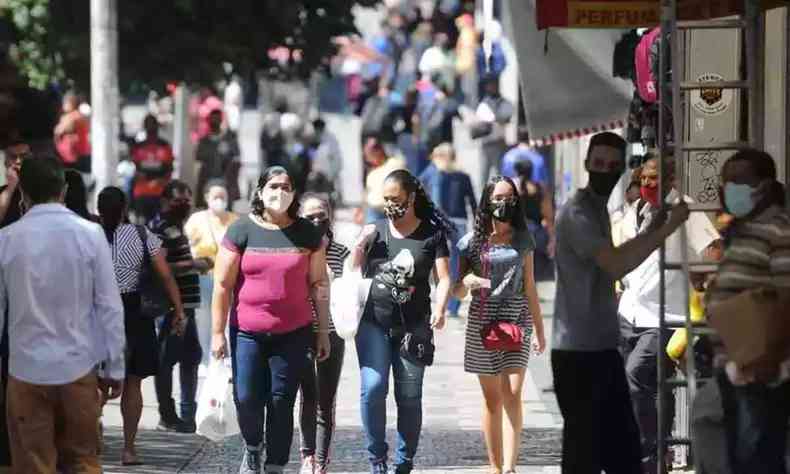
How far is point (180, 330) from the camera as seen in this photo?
51.0ft

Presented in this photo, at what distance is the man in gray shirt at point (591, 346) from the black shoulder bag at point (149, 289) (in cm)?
463

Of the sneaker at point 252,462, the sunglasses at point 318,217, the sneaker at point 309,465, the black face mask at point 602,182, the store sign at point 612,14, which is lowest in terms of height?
the sneaker at point 309,465

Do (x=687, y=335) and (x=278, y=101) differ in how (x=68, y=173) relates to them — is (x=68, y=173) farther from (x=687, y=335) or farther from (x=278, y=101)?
(x=278, y=101)

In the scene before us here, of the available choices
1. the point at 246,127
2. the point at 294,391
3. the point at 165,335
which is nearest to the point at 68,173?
the point at 294,391

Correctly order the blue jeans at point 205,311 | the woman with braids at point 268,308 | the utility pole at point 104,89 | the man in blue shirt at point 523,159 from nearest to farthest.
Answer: the woman with braids at point 268,308 → the blue jeans at point 205,311 → the utility pole at point 104,89 → the man in blue shirt at point 523,159

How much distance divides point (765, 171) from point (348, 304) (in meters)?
3.91

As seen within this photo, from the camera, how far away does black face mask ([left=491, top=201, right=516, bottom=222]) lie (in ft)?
44.1

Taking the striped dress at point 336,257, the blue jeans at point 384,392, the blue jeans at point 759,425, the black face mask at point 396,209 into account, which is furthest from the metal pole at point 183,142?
the blue jeans at point 759,425

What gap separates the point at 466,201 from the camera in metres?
24.5

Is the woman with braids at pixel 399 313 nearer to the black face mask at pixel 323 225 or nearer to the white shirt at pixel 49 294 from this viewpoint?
the black face mask at pixel 323 225

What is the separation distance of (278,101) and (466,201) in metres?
18.7

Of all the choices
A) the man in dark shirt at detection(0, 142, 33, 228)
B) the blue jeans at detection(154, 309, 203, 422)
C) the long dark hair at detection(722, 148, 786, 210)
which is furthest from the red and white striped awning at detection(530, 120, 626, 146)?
the long dark hair at detection(722, 148, 786, 210)

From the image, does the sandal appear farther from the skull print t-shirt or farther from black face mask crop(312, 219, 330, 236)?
the skull print t-shirt

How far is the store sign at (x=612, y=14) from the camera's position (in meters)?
12.0
